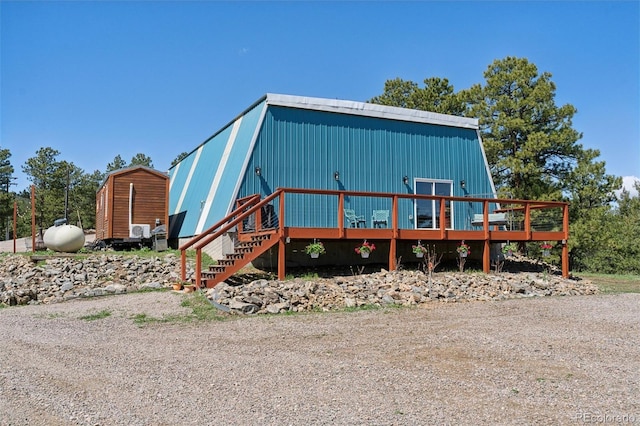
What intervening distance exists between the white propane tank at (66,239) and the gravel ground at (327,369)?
22.9ft

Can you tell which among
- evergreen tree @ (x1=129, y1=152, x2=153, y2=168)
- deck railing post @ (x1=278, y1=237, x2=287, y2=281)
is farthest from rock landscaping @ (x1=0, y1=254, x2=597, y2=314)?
evergreen tree @ (x1=129, y1=152, x2=153, y2=168)

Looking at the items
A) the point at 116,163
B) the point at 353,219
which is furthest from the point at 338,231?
the point at 116,163

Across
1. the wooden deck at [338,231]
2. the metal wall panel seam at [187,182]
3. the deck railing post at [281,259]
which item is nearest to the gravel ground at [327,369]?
the wooden deck at [338,231]

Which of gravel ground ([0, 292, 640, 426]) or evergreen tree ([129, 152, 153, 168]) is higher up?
evergreen tree ([129, 152, 153, 168])

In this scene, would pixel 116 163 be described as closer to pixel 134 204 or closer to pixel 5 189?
pixel 5 189

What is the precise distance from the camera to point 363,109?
15039 mm

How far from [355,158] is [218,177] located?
405 cm

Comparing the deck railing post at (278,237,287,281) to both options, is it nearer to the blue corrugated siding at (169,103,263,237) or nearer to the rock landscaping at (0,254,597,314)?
the rock landscaping at (0,254,597,314)

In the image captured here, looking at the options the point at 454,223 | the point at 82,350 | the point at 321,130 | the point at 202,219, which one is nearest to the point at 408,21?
the point at 321,130

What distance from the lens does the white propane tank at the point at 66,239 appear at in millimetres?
15484

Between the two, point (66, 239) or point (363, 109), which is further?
point (66, 239)

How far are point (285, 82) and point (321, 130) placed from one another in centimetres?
639

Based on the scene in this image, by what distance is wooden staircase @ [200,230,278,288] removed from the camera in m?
10.5

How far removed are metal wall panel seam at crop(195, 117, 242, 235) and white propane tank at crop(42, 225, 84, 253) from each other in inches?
139
